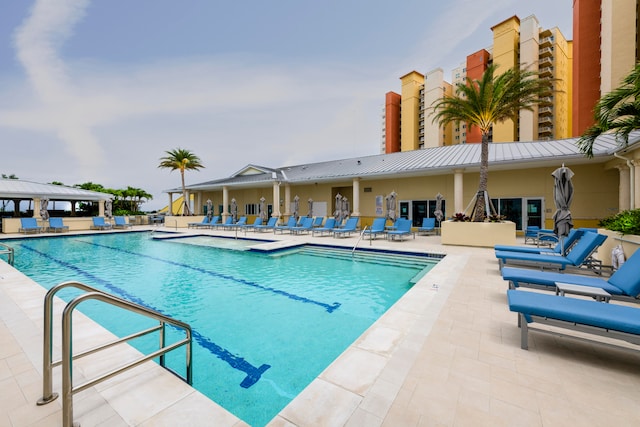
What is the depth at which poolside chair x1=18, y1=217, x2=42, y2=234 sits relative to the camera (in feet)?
58.2

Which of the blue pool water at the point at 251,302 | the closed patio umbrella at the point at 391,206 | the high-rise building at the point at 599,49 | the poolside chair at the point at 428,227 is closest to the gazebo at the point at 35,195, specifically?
the blue pool water at the point at 251,302

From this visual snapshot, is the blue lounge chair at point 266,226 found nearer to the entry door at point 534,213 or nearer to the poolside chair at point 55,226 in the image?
the poolside chair at point 55,226

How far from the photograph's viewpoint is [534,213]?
14.2m

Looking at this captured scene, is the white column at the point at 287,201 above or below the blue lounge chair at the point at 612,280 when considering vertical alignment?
above

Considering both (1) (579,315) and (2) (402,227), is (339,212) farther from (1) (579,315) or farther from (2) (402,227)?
(1) (579,315)

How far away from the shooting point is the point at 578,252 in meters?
5.26

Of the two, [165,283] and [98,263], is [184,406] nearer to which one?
[165,283]

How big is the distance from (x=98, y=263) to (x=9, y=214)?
27.9m

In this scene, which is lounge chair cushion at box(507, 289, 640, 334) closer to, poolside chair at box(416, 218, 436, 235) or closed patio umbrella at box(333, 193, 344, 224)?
poolside chair at box(416, 218, 436, 235)

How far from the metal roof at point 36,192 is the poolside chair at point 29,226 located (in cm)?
217

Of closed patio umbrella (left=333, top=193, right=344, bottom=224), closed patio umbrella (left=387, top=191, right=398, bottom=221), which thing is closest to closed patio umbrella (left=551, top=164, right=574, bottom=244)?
closed patio umbrella (left=387, top=191, right=398, bottom=221)

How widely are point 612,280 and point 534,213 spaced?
12.9 m

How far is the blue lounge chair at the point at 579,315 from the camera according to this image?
2338 mm

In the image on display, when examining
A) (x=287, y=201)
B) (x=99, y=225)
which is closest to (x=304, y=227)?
(x=287, y=201)
